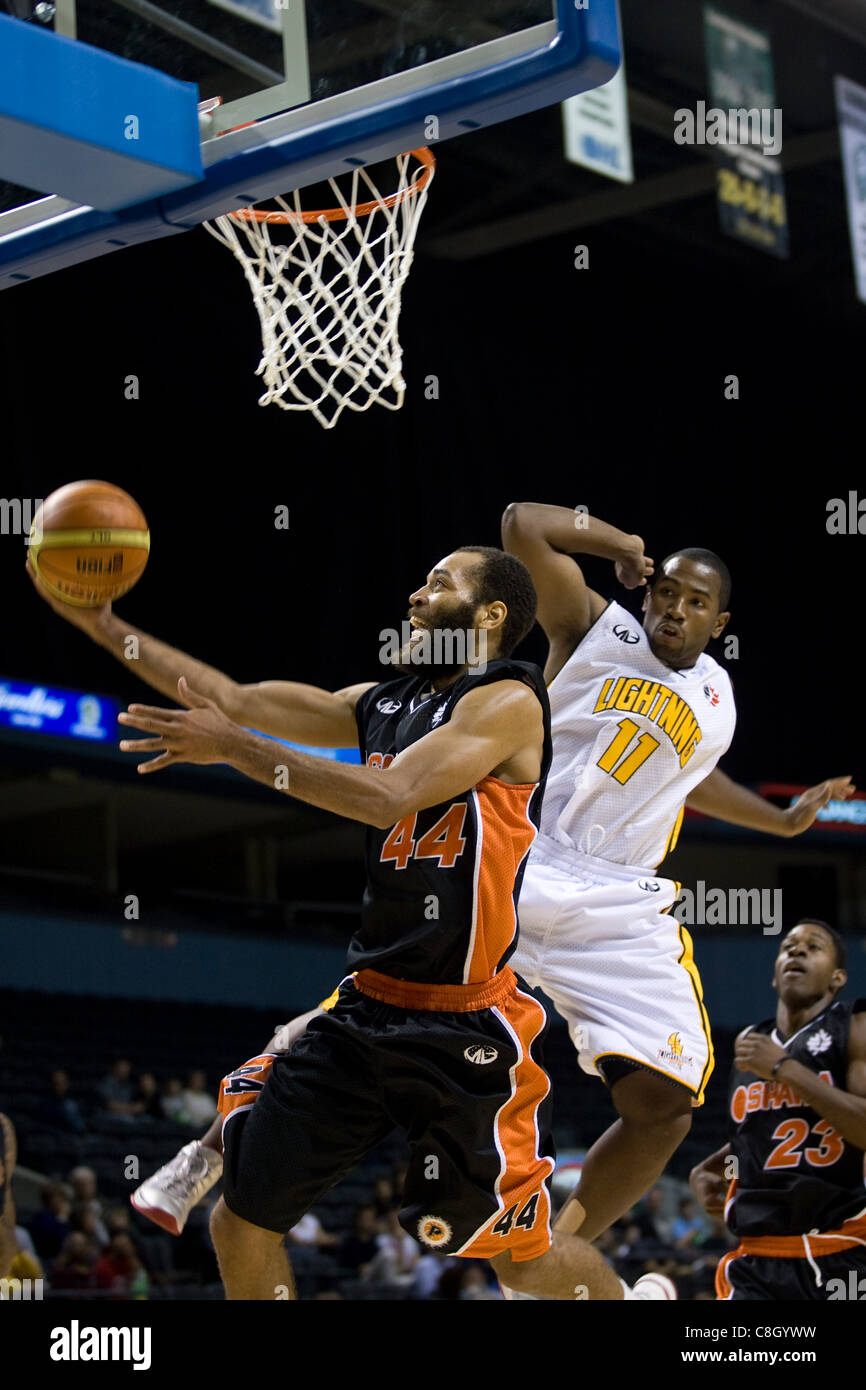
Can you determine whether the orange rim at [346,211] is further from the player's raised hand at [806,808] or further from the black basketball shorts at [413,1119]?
the black basketball shorts at [413,1119]

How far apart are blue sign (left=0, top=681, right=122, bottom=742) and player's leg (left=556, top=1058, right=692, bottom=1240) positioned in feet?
27.1

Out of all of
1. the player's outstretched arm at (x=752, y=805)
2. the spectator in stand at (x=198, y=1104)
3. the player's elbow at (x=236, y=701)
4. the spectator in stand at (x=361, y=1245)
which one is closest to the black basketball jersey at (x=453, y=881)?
the player's elbow at (x=236, y=701)

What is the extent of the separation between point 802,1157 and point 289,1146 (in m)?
2.11

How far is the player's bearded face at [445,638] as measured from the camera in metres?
3.67

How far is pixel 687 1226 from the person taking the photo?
11523mm

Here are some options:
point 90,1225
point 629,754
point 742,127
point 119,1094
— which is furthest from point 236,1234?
point 742,127

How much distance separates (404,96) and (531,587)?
120 cm

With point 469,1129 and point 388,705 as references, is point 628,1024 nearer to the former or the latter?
point 469,1129

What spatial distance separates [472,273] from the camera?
1339 cm

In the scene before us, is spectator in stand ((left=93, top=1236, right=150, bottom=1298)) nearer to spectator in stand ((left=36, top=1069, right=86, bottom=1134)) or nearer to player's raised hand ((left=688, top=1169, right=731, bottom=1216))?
spectator in stand ((left=36, top=1069, right=86, bottom=1134))
